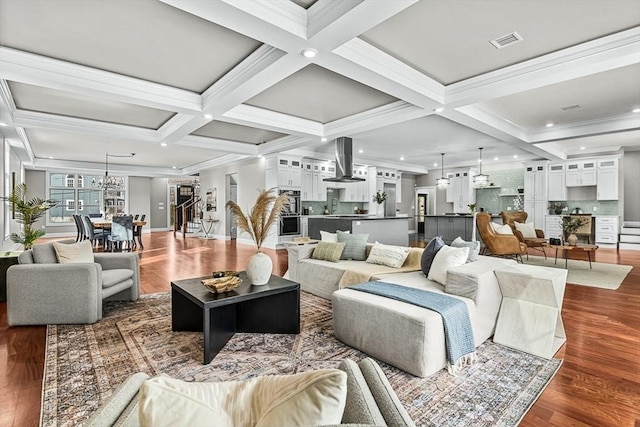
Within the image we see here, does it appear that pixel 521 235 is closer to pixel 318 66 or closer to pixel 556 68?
pixel 556 68

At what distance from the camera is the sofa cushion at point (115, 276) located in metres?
3.52

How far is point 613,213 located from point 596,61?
→ 8.25 metres

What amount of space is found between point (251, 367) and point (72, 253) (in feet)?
8.54

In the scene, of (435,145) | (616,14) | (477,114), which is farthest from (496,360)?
(435,145)

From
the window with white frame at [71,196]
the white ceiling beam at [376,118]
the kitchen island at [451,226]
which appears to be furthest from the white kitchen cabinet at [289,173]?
the window with white frame at [71,196]

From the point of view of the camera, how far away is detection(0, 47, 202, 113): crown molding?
139 inches

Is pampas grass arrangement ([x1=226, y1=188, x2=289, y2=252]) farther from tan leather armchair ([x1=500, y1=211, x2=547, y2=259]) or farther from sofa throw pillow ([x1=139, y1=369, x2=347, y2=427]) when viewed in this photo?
tan leather armchair ([x1=500, y1=211, x2=547, y2=259])

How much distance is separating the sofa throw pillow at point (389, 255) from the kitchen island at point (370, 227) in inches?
115

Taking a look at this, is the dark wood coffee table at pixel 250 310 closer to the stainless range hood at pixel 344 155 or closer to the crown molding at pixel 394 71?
the crown molding at pixel 394 71

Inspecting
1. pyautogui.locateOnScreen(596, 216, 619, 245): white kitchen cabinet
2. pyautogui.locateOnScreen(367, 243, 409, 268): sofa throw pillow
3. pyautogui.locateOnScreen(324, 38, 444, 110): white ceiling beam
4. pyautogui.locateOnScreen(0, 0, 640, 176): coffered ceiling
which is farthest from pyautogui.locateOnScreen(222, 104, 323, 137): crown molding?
pyautogui.locateOnScreen(596, 216, 619, 245): white kitchen cabinet

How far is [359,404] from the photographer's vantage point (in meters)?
0.78

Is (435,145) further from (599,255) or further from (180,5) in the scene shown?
(180,5)

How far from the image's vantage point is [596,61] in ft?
11.3

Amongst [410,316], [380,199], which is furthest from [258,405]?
[380,199]
